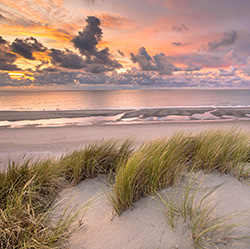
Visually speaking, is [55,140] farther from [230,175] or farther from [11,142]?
[230,175]

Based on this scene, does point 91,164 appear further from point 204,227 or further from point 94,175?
point 204,227

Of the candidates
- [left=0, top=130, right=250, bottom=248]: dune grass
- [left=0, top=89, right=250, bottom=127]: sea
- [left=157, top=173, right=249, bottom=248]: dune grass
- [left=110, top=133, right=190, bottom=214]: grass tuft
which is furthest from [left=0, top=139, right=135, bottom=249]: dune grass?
[left=0, top=89, right=250, bottom=127]: sea

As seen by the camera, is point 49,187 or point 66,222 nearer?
point 66,222

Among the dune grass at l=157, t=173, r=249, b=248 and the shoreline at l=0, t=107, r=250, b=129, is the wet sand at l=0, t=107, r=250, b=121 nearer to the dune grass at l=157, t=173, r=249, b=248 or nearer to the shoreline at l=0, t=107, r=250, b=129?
the shoreline at l=0, t=107, r=250, b=129

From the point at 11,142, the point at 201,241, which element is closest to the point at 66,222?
the point at 201,241

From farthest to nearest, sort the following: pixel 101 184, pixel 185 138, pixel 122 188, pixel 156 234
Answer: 1. pixel 185 138
2. pixel 101 184
3. pixel 122 188
4. pixel 156 234

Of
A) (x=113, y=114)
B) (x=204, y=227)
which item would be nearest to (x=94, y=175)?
(x=204, y=227)

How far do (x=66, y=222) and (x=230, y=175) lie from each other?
9.47 feet

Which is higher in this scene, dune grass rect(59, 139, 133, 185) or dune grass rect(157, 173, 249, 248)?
dune grass rect(157, 173, 249, 248)

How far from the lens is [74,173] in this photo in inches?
141

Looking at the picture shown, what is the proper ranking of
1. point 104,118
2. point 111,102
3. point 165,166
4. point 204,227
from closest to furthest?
point 204,227 → point 165,166 → point 104,118 → point 111,102

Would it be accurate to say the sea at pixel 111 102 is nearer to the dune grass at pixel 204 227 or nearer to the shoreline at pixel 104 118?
the shoreline at pixel 104 118

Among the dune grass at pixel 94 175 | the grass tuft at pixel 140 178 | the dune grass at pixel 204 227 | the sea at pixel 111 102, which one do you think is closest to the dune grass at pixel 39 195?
the dune grass at pixel 94 175

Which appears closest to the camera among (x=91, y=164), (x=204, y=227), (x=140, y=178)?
(x=204, y=227)
